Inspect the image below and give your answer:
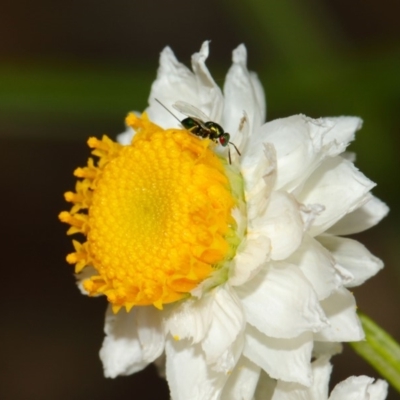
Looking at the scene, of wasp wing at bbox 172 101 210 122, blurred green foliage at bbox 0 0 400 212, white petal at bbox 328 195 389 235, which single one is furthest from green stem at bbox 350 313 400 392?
blurred green foliage at bbox 0 0 400 212

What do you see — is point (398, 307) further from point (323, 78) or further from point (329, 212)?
point (329, 212)

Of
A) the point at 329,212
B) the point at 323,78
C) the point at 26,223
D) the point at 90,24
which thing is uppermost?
the point at 329,212

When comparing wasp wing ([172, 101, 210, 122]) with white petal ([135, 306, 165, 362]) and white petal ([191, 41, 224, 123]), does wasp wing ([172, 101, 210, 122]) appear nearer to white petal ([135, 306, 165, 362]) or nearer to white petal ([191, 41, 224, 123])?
white petal ([191, 41, 224, 123])

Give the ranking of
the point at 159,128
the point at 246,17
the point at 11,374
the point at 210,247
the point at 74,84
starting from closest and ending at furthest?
1. the point at 210,247
2. the point at 159,128
3. the point at 74,84
4. the point at 246,17
5. the point at 11,374

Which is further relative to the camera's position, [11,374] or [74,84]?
[11,374]

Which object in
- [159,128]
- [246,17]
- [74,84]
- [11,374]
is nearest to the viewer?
[159,128]

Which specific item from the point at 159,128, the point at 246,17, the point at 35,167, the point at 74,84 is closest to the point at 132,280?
the point at 159,128
